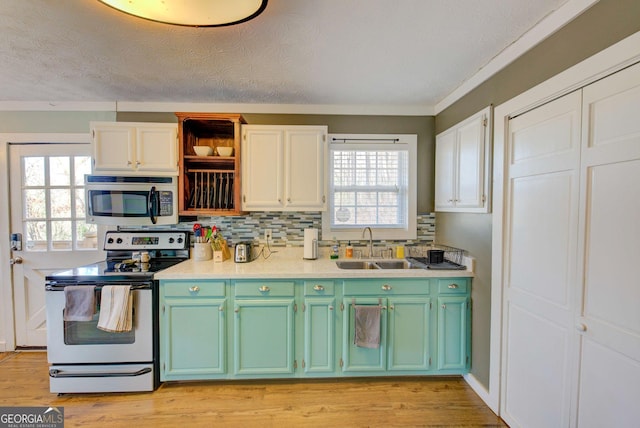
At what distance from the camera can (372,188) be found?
2.81 m

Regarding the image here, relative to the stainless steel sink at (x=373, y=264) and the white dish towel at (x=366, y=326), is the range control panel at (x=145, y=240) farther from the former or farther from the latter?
the white dish towel at (x=366, y=326)

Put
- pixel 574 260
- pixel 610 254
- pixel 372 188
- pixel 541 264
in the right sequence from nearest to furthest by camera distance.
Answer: pixel 610 254
pixel 574 260
pixel 541 264
pixel 372 188

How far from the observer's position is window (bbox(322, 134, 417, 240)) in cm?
276

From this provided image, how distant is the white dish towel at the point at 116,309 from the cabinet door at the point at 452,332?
93.4 inches


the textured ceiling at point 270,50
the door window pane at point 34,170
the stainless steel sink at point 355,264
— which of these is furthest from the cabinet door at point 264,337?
the door window pane at point 34,170

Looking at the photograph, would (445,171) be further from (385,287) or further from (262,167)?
(262,167)

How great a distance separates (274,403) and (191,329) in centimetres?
83

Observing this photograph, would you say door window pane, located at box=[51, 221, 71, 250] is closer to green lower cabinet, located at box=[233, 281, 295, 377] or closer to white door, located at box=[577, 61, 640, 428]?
green lower cabinet, located at box=[233, 281, 295, 377]

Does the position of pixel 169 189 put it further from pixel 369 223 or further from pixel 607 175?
pixel 607 175

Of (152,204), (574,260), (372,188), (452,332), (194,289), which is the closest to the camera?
(574,260)

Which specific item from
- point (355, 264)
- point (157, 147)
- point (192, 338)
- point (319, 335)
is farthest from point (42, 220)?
point (355, 264)

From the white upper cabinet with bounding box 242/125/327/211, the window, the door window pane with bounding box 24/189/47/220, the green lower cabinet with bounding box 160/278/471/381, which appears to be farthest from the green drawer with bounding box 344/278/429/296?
the door window pane with bounding box 24/189/47/220

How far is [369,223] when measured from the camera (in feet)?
9.25

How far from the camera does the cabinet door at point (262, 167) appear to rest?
2467 mm
